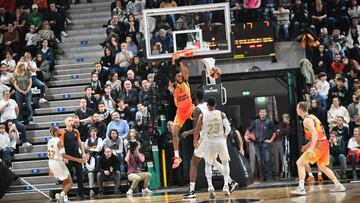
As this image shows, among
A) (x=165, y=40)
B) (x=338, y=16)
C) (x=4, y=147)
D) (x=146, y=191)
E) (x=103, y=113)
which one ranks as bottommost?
(x=146, y=191)

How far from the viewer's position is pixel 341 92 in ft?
66.5

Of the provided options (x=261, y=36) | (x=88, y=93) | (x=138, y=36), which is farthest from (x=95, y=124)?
(x=261, y=36)

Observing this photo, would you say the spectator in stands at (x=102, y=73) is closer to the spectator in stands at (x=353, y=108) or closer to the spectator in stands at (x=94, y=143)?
the spectator in stands at (x=94, y=143)

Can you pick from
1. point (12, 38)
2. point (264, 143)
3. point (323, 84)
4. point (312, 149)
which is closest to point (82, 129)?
point (264, 143)

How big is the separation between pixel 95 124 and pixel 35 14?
20.3 ft

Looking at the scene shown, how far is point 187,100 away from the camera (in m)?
15.5

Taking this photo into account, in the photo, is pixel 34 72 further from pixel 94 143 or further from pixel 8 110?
pixel 94 143

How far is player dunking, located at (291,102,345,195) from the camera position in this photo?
13.2 metres

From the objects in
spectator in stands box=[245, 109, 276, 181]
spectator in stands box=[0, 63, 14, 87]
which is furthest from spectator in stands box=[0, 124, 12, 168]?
spectator in stands box=[245, 109, 276, 181]

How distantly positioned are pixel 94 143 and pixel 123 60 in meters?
3.40

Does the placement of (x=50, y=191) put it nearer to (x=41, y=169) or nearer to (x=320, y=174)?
(x=41, y=169)

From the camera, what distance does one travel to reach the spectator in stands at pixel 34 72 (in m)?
21.1

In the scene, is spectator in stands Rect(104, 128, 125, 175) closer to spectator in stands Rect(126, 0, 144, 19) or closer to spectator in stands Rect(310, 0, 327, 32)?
spectator in stands Rect(126, 0, 144, 19)

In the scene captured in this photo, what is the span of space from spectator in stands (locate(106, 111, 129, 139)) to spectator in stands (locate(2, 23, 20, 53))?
580 cm
